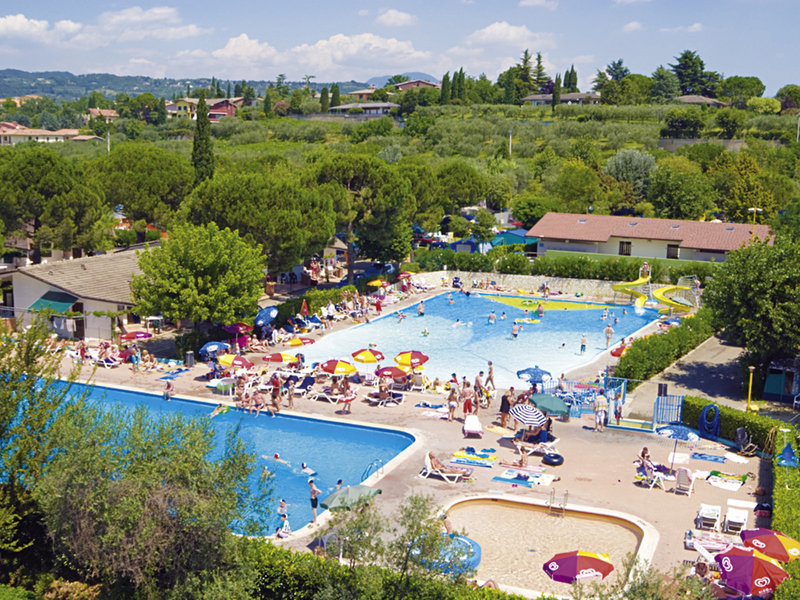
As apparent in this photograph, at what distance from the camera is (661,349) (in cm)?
3228

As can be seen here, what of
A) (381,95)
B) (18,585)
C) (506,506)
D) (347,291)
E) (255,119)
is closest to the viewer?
(18,585)

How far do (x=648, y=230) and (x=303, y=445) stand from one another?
132ft

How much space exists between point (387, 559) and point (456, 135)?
101m

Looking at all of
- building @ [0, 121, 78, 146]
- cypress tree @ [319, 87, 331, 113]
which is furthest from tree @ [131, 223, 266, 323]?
building @ [0, 121, 78, 146]

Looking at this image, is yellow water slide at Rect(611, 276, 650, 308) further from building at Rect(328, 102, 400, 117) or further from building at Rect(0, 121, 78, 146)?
building at Rect(0, 121, 78, 146)

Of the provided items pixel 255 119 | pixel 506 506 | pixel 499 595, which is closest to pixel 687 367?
pixel 506 506

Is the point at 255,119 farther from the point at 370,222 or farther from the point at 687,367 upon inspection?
the point at 687,367

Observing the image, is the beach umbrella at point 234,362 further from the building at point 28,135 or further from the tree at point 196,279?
the building at point 28,135

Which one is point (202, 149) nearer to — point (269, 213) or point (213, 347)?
point (269, 213)

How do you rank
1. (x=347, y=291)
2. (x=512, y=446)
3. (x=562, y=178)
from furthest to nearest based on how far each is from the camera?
1. (x=562, y=178)
2. (x=347, y=291)
3. (x=512, y=446)

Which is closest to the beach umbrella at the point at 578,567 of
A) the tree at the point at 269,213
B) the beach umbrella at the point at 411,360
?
the beach umbrella at the point at 411,360

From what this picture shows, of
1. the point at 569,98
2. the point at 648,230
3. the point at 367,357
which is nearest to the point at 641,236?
the point at 648,230

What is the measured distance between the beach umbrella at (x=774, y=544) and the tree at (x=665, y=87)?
459 ft

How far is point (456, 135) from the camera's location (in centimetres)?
11075
